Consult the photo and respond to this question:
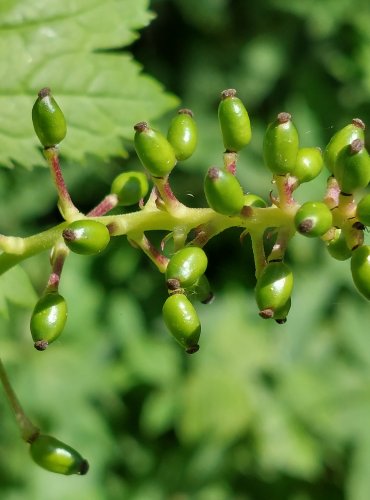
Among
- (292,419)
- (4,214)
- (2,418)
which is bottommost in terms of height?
(2,418)

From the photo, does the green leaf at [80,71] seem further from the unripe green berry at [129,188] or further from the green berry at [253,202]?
the green berry at [253,202]

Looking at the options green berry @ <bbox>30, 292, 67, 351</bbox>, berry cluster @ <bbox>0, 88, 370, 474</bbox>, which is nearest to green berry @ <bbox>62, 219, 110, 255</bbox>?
berry cluster @ <bbox>0, 88, 370, 474</bbox>

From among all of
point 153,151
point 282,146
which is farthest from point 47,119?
point 282,146

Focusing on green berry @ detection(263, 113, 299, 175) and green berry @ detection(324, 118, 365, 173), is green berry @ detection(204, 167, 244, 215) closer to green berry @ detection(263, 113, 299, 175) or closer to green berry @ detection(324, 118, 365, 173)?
green berry @ detection(263, 113, 299, 175)

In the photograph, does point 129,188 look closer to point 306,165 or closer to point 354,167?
point 306,165

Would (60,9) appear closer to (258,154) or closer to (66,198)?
(66,198)

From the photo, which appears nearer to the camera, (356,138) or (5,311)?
(356,138)

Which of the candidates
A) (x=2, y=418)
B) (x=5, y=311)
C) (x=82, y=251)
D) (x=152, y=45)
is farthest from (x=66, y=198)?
(x=152, y=45)

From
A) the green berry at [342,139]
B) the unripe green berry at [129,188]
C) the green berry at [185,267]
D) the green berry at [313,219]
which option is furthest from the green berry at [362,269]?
the unripe green berry at [129,188]
